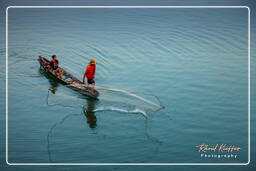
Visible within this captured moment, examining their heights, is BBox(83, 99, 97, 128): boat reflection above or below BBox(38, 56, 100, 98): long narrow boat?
below

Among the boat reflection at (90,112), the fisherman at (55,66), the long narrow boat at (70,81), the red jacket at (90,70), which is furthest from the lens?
the fisherman at (55,66)

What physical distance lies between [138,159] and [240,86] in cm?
548

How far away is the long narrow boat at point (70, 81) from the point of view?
1124 centimetres

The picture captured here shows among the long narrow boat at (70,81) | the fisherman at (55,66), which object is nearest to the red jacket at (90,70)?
the long narrow boat at (70,81)

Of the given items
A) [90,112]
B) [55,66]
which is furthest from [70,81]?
[90,112]

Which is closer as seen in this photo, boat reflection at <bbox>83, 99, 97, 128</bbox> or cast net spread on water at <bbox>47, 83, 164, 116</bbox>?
boat reflection at <bbox>83, 99, 97, 128</bbox>

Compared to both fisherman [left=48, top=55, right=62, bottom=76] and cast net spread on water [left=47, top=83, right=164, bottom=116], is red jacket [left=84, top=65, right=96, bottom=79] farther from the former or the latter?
fisherman [left=48, top=55, right=62, bottom=76]

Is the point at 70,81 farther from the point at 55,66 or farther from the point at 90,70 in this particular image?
the point at 90,70

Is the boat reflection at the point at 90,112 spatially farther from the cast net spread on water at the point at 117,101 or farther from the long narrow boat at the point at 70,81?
the long narrow boat at the point at 70,81

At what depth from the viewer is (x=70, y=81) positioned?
39.3 feet

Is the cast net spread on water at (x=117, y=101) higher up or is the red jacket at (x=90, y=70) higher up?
the red jacket at (x=90, y=70)

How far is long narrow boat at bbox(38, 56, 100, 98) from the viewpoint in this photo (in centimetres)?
1124

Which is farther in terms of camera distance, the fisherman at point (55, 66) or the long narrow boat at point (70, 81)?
the fisherman at point (55, 66)

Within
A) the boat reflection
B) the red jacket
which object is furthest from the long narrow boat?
the red jacket
